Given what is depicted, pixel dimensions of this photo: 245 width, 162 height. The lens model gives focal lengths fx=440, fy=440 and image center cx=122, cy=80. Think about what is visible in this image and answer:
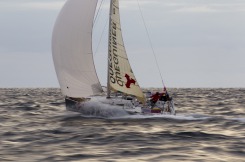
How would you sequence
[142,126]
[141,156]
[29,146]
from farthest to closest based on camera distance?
[142,126] < [29,146] < [141,156]

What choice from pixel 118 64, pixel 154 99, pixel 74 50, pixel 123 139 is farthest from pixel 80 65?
pixel 123 139

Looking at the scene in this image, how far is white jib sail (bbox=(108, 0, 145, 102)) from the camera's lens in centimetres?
2573

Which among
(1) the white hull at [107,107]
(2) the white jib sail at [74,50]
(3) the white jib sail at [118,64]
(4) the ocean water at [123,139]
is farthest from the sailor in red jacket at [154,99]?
(2) the white jib sail at [74,50]

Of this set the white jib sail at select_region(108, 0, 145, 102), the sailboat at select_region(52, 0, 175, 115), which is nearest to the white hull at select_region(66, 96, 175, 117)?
the sailboat at select_region(52, 0, 175, 115)

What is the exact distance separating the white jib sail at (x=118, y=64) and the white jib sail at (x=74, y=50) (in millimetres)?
1537

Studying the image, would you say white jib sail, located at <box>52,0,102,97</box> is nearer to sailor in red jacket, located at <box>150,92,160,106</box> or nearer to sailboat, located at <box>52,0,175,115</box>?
sailboat, located at <box>52,0,175,115</box>

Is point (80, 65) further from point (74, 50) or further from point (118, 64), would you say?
point (118, 64)

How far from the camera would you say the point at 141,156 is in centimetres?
1321

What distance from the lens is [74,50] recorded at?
24094mm

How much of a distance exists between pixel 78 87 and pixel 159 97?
482 centimetres

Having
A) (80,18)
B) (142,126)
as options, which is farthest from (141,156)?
(80,18)

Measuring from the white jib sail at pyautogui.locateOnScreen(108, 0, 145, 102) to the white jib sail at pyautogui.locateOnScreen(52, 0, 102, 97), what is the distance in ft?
5.04

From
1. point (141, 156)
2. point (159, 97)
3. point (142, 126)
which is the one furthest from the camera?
point (159, 97)

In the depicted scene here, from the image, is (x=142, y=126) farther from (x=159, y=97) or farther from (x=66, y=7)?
(x=66, y=7)
